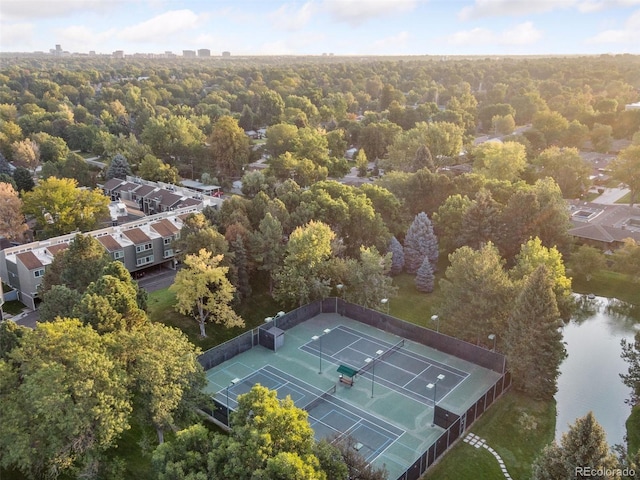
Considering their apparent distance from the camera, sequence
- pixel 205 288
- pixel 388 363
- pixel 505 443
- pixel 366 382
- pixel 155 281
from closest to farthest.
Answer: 1. pixel 505 443
2. pixel 366 382
3. pixel 388 363
4. pixel 205 288
5. pixel 155 281

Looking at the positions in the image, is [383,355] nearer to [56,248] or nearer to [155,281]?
[155,281]

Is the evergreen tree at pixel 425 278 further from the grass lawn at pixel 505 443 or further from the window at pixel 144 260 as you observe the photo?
the window at pixel 144 260

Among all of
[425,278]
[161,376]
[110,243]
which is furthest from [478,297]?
[110,243]

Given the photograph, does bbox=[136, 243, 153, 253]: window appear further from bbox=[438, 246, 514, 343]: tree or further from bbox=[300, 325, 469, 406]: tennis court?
bbox=[438, 246, 514, 343]: tree

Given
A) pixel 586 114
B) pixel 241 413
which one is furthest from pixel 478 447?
pixel 586 114

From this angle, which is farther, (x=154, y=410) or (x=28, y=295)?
(x=28, y=295)

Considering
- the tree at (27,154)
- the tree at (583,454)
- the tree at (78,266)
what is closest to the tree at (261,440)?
the tree at (583,454)

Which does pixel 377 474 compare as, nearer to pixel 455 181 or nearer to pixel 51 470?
pixel 51 470
